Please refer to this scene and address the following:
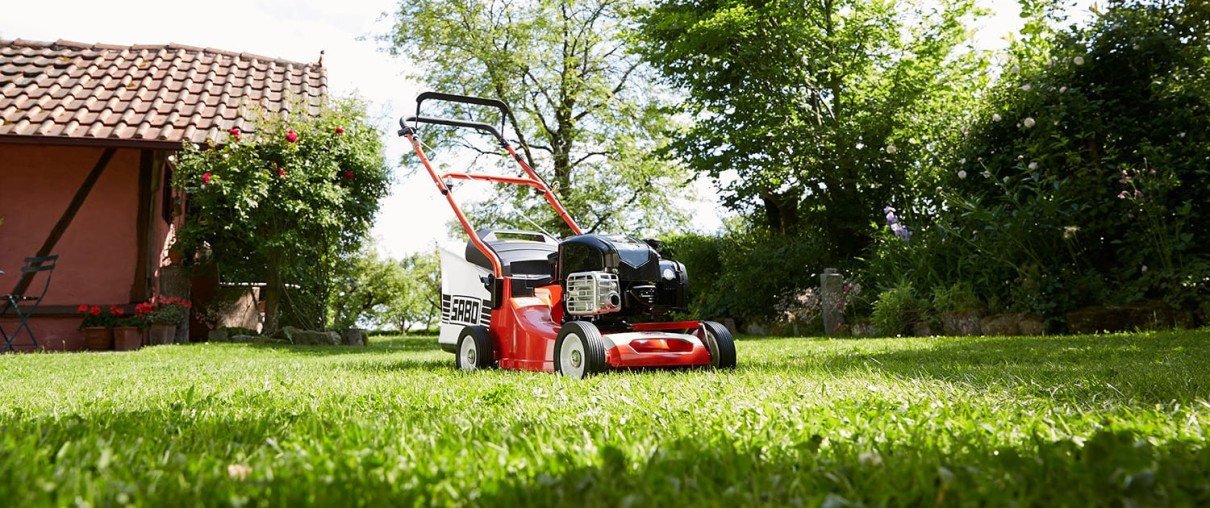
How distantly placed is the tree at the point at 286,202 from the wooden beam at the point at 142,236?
41cm

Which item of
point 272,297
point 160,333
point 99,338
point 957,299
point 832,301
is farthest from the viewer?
point 272,297

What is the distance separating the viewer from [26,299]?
8.34 meters

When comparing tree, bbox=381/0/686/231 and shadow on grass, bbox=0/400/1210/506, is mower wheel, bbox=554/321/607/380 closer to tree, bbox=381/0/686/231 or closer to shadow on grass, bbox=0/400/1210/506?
shadow on grass, bbox=0/400/1210/506

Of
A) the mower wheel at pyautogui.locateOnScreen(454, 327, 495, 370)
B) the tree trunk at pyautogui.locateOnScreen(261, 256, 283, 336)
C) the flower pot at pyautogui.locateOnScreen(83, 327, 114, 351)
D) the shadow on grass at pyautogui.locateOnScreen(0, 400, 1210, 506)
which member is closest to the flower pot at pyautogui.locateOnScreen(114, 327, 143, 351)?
the flower pot at pyautogui.locateOnScreen(83, 327, 114, 351)

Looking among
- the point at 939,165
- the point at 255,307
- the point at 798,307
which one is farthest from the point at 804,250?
the point at 255,307

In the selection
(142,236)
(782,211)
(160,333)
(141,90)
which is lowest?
(160,333)

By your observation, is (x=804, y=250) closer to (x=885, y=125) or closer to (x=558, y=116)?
(x=885, y=125)

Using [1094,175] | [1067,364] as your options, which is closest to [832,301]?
[1094,175]

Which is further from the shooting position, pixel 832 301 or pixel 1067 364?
pixel 832 301

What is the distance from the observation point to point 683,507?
1.42 metres

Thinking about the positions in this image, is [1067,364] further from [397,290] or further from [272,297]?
[397,290]

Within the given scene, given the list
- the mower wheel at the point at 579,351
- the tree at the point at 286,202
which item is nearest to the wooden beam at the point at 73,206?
the tree at the point at 286,202

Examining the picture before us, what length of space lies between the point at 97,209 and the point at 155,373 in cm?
530

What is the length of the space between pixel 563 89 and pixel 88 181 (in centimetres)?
1133
